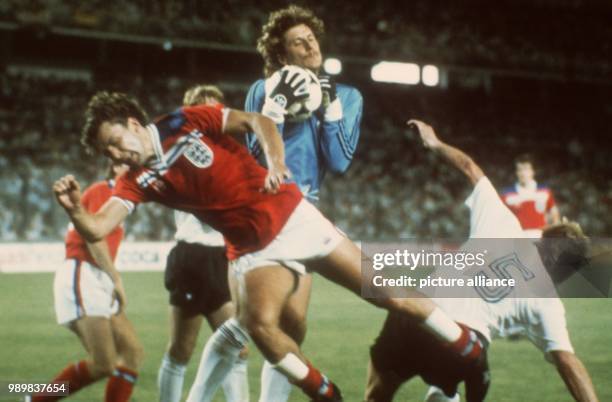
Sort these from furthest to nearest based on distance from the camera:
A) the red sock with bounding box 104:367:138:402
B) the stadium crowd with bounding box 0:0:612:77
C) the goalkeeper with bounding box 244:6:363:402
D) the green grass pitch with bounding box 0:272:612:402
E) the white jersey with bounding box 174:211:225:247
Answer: the stadium crowd with bounding box 0:0:612:77 < the green grass pitch with bounding box 0:272:612:402 < the white jersey with bounding box 174:211:225:247 < the red sock with bounding box 104:367:138:402 < the goalkeeper with bounding box 244:6:363:402

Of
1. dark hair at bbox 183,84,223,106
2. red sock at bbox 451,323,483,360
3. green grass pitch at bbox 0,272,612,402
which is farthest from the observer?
green grass pitch at bbox 0,272,612,402

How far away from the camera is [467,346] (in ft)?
13.8


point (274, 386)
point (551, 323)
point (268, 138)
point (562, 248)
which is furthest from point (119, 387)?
point (562, 248)

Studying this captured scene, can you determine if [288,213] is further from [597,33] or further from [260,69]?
[597,33]

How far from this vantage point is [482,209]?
5.08 meters

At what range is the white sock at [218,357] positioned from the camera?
4.50 meters

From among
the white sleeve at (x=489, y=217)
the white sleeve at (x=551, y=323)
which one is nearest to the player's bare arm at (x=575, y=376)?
the white sleeve at (x=551, y=323)

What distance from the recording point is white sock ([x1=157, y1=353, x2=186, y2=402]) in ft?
16.6

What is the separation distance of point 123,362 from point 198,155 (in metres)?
1.63

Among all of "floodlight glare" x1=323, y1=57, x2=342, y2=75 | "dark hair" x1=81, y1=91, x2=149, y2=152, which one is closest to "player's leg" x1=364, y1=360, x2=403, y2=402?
"dark hair" x1=81, y1=91, x2=149, y2=152

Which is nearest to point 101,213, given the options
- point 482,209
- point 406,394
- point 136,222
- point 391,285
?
point 391,285

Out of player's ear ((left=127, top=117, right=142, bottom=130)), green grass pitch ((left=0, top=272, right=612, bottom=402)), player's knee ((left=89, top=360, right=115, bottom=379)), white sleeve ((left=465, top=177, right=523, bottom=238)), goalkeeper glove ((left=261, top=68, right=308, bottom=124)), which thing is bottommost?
green grass pitch ((left=0, top=272, right=612, bottom=402))

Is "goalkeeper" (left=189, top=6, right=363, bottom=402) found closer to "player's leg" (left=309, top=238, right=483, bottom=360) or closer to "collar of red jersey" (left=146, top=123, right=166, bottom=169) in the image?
"player's leg" (left=309, top=238, right=483, bottom=360)

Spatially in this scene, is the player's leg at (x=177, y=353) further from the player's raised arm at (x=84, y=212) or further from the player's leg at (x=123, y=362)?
the player's raised arm at (x=84, y=212)
